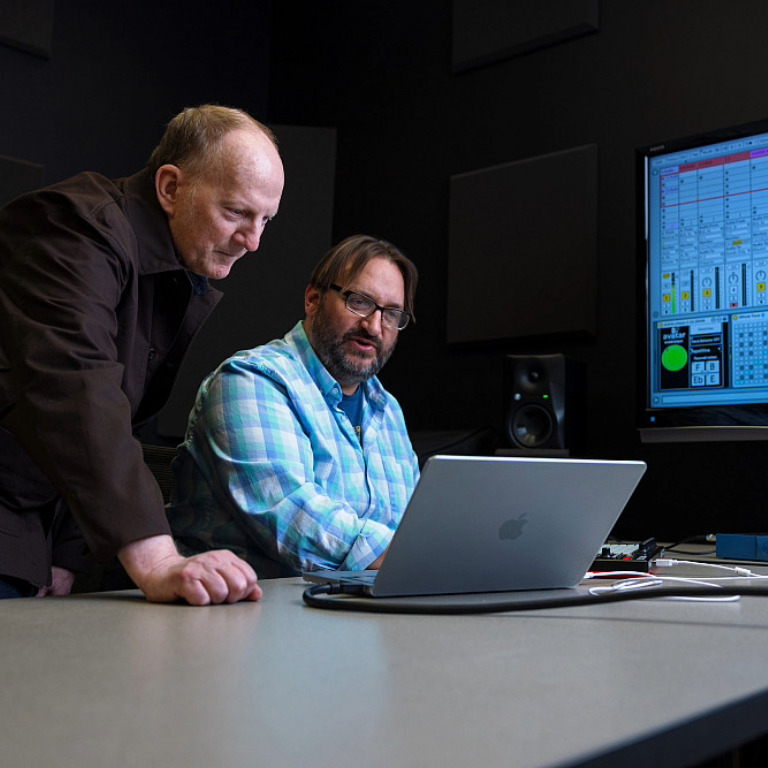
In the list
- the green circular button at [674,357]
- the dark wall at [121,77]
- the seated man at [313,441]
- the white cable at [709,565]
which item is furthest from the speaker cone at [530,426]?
the dark wall at [121,77]

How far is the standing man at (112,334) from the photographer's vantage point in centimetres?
98

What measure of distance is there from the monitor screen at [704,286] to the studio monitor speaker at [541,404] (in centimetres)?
19

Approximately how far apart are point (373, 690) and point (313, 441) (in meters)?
1.20

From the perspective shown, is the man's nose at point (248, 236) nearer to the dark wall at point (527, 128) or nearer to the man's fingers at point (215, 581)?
the man's fingers at point (215, 581)

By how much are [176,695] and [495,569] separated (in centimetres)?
56

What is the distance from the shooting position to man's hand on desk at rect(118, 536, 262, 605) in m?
0.92

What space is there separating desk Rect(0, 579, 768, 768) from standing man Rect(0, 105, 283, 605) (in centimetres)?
15

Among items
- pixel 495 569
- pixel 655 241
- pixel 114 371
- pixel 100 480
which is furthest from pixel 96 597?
pixel 655 241

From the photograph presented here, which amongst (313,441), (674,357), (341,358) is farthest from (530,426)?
(313,441)

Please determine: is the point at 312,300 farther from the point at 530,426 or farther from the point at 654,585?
the point at 654,585

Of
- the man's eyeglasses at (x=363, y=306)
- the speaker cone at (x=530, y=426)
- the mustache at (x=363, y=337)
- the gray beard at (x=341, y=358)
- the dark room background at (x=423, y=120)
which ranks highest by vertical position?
the dark room background at (x=423, y=120)

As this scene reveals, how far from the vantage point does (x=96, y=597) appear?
1.00 m

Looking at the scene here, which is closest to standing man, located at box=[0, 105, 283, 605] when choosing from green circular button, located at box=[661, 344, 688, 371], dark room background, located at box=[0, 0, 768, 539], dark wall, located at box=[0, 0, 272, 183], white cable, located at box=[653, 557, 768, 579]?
white cable, located at box=[653, 557, 768, 579]

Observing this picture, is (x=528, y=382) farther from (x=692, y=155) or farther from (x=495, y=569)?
(x=495, y=569)
